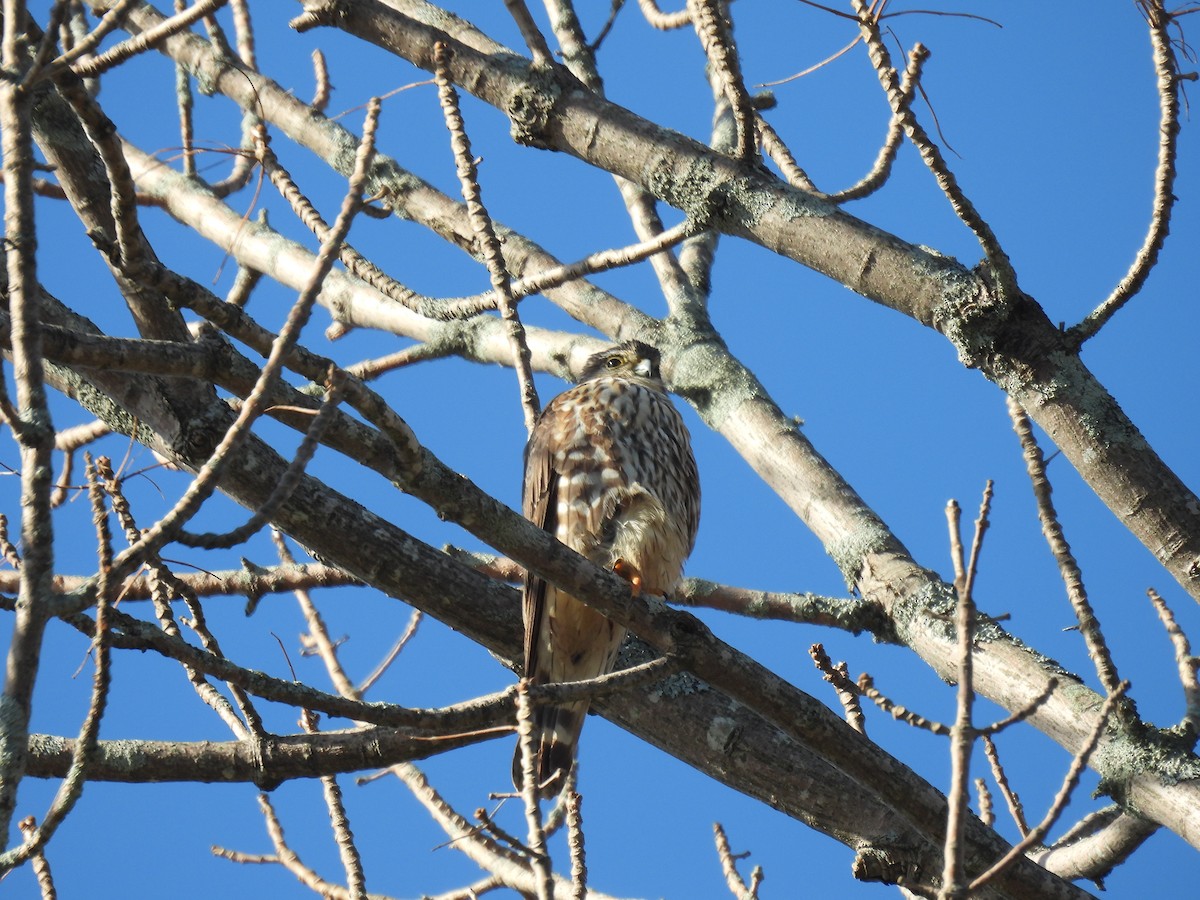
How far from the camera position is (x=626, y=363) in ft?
13.4

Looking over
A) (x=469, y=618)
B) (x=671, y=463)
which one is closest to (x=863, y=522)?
(x=671, y=463)

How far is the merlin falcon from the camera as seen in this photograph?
336cm

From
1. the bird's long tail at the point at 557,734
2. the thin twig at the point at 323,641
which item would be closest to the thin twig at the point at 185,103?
the thin twig at the point at 323,641

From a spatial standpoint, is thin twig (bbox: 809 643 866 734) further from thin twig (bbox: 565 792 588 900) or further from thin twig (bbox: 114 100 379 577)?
thin twig (bbox: 114 100 379 577)

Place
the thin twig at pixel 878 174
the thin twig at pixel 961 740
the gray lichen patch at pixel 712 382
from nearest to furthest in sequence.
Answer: the thin twig at pixel 961 740 → the thin twig at pixel 878 174 → the gray lichen patch at pixel 712 382

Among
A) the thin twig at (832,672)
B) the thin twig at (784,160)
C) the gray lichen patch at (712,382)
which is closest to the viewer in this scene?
the thin twig at (832,672)

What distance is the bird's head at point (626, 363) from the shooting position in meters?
3.96

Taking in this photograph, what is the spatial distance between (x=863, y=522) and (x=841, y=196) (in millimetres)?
861

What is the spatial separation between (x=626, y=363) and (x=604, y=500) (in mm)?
655

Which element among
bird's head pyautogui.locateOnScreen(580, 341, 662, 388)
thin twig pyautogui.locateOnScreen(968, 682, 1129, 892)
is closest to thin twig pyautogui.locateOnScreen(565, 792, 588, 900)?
thin twig pyautogui.locateOnScreen(968, 682, 1129, 892)

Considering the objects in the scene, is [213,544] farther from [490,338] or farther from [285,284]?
[285,284]

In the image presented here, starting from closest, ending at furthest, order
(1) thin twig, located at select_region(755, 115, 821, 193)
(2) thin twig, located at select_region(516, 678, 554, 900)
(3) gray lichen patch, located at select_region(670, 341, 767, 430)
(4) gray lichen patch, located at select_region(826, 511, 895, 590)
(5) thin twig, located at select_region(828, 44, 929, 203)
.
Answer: (2) thin twig, located at select_region(516, 678, 554, 900)
(5) thin twig, located at select_region(828, 44, 929, 203)
(1) thin twig, located at select_region(755, 115, 821, 193)
(4) gray lichen patch, located at select_region(826, 511, 895, 590)
(3) gray lichen patch, located at select_region(670, 341, 767, 430)

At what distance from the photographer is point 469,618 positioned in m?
2.49

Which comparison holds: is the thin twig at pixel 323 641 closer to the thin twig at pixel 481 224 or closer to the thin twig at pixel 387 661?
the thin twig at pixel 387 661
